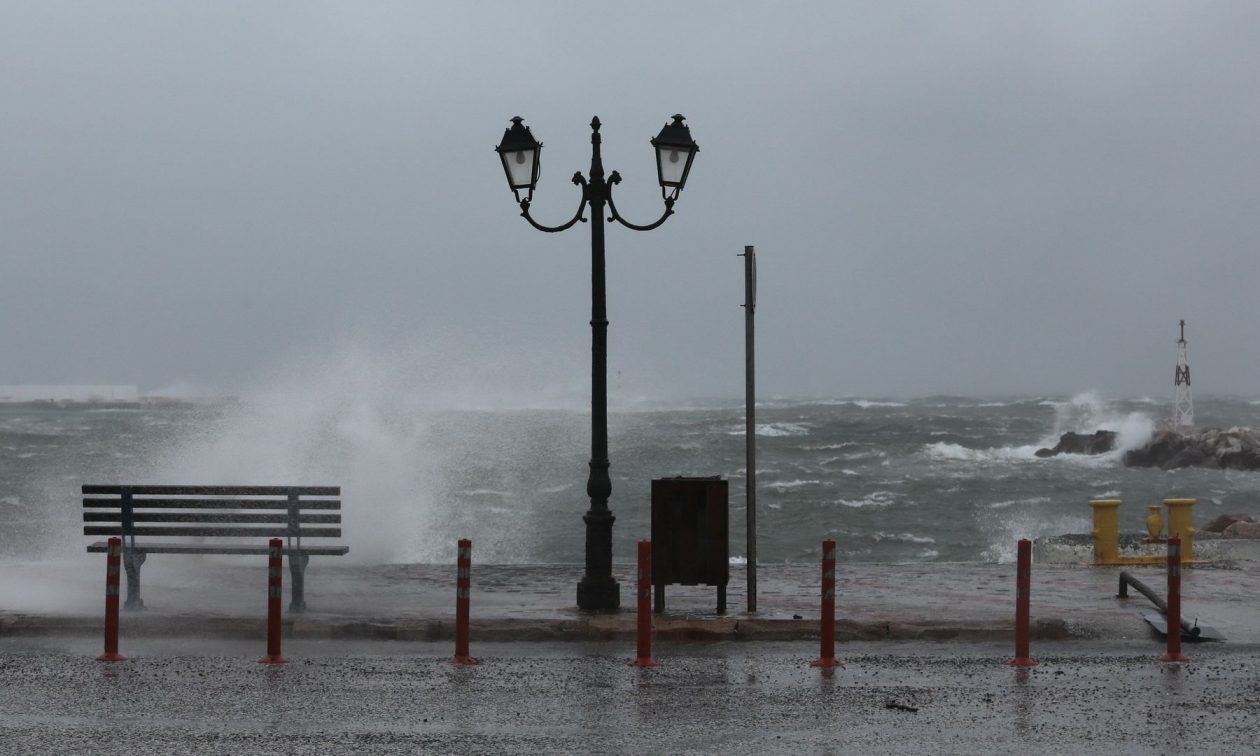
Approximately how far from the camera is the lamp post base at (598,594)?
11.6m

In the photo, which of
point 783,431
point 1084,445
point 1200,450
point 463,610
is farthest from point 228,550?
point 783,431

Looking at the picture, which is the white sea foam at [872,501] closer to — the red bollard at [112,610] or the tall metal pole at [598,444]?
the tall metal pole at [598,444]

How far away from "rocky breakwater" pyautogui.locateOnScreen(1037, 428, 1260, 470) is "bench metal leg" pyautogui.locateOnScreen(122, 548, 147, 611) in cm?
5976

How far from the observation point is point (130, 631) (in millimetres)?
11008

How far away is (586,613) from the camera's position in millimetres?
11453

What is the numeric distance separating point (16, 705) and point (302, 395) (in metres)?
36.5

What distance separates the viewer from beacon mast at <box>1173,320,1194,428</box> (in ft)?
221

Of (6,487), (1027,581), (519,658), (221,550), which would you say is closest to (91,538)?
(221,550)

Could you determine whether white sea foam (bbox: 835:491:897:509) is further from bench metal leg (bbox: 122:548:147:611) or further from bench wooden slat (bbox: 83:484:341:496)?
bench metal leg (bbox: 122:548:147:611)

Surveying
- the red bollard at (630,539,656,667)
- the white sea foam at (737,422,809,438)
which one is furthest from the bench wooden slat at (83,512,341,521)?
the white sea foam at (737,422,809,438)

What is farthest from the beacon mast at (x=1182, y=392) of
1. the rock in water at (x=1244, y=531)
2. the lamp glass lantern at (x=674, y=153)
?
the lamp glass lantern at (x=674, y=153)

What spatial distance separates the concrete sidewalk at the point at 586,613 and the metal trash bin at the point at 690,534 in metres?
0.34

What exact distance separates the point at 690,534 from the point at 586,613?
3.41 ft

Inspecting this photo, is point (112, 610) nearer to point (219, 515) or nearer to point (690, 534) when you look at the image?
point (219, 515)
